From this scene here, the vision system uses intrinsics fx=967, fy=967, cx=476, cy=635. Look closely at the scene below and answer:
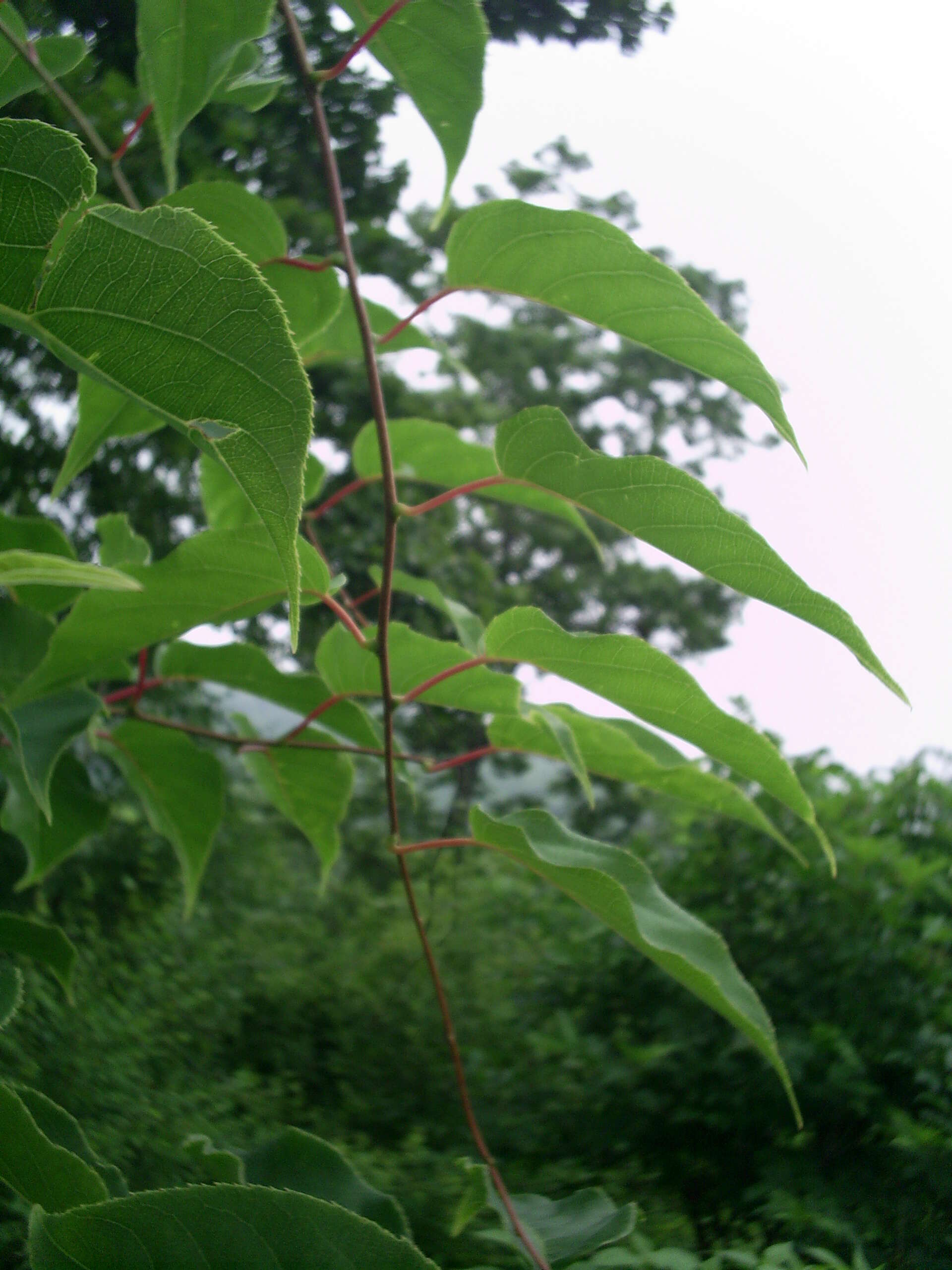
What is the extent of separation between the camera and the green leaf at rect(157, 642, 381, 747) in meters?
0.54

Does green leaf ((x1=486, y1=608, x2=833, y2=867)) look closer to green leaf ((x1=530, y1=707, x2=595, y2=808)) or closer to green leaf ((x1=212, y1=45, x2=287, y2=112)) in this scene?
green leaf ((x1=530, y1=707, x2=595, y2=808))

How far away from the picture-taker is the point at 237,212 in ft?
1.42

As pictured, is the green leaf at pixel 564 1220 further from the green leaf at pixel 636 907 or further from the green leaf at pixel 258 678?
the green leaf at pixel 258 678

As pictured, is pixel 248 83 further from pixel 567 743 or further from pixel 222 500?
pixel 567 743

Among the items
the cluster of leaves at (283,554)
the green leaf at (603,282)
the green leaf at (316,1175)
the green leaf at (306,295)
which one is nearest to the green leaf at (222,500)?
the cluster of leaves at (283,554)

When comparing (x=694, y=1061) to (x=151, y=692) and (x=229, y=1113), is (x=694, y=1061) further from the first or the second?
(x=151, y=692)

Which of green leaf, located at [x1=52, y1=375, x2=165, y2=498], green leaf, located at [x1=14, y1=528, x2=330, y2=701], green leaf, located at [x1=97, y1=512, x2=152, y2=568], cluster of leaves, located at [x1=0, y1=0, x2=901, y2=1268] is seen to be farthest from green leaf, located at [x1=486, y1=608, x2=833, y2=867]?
green leaf, located at [x1=97, y1=512, x2=152, y2=568]

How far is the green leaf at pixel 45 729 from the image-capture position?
1.33ft

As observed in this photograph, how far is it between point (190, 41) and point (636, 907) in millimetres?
372

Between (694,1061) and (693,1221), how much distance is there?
271 millimetres

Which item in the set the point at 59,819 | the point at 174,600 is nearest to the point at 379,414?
the point at 174,600

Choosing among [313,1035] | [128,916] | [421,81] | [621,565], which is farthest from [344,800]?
[621,565]

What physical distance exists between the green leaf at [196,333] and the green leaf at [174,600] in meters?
0.20

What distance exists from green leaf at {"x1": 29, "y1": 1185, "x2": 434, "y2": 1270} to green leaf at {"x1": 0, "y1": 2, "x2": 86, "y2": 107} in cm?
34
